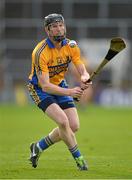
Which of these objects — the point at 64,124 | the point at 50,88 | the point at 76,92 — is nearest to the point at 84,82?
the point at 76,92

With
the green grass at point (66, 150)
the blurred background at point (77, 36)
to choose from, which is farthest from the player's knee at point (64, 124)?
the blurred background at point (77, 36)

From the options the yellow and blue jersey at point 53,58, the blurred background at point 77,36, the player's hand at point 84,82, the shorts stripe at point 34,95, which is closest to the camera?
the player's hand at point 84,82

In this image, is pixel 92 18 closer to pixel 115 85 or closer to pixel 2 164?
pixel 115 85

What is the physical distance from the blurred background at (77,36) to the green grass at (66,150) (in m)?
7.65

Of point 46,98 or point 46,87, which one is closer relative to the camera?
point 46,87

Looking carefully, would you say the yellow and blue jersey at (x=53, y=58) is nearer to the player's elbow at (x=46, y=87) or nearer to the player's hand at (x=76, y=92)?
the player's elbow at (x=46, y=87)

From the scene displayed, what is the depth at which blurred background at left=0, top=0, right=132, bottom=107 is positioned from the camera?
3634 cm

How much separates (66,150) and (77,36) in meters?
22.9

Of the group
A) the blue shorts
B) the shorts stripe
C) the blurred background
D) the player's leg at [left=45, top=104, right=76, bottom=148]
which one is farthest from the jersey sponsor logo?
the blurred background

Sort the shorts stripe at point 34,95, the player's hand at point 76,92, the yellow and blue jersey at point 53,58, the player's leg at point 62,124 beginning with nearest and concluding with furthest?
the player's hand at point 76,92, the player's leg at point 62,124, the yellow and blue jersey at point 53,58, the shorts stripe at point 34,95

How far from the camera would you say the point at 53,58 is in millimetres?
11984

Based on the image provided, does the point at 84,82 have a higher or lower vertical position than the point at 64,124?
higher

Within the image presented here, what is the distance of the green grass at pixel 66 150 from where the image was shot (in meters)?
11.4

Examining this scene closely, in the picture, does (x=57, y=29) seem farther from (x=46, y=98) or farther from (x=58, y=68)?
(x=46, y=98)
